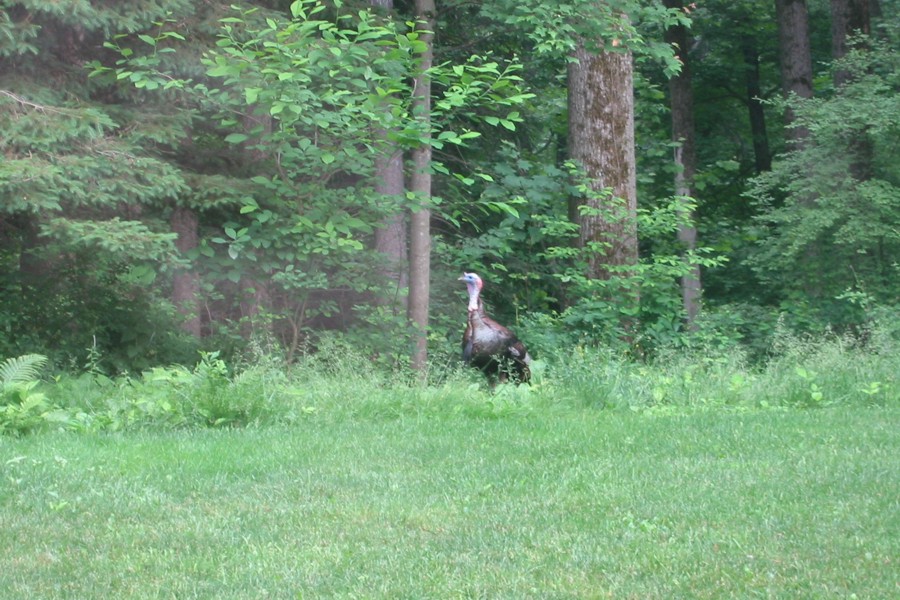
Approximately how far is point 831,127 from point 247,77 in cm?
925

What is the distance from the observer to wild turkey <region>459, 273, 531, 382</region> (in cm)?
1061

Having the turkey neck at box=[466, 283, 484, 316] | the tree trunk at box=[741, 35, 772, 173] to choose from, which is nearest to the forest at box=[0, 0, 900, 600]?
the turkey neck at box=[466, 283, 484, 316]

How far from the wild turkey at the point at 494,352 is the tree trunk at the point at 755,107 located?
46.3ft

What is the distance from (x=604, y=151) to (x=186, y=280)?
568 cm

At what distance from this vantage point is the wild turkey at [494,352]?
34.8 feet

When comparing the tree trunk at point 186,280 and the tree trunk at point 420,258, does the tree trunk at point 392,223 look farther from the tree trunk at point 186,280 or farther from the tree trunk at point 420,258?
the tree trunk at point 186,280

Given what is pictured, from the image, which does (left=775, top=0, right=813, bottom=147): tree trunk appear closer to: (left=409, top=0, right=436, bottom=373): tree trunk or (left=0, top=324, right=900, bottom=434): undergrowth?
(left=0, top=324, right=900, bottom=434): undergrowth

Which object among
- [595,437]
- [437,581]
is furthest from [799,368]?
[437,581]

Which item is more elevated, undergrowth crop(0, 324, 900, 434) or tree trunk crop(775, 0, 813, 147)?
tree trunk crop(775, 0, 813, 147)

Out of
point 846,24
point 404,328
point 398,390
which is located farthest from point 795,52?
point 398,390

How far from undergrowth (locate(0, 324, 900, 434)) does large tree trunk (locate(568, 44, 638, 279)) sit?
8.59 ft

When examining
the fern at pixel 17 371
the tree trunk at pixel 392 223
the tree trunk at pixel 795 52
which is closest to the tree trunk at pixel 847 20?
the tree trunk at pixel 795 52

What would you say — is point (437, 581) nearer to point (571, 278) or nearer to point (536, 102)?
point (571, 278)

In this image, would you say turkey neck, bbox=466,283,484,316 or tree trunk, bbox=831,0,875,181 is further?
tree trunk, bbox=831,0,875,181
